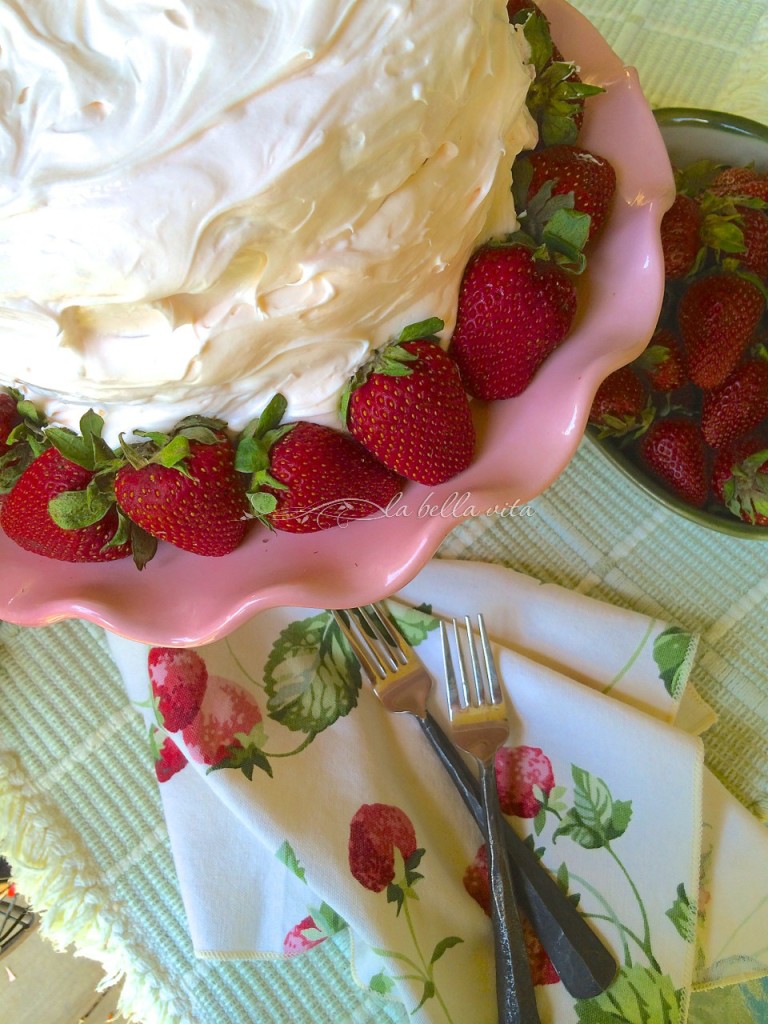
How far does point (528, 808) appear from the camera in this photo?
1.03 metres

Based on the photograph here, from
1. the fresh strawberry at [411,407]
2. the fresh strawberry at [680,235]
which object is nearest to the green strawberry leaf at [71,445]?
the fresh strawberry at [411,407]

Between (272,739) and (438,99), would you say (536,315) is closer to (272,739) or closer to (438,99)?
(438,99)

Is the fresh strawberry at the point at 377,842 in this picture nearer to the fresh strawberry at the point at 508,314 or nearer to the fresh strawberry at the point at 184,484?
the fresh strawberry at the point at 184,484

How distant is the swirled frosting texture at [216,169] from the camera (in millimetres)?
594

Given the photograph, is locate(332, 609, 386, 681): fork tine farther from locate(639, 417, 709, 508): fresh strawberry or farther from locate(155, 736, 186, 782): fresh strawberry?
locate(639, 417, 709, 508): fresh strawberry

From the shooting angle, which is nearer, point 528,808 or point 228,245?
point 228,245

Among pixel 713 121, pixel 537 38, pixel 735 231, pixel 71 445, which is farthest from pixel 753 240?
pixel 71 445

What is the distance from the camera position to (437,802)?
3.43ft

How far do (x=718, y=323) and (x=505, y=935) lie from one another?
0.79 meters

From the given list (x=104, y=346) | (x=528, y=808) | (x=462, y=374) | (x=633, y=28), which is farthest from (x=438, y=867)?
(x=633, y=28)

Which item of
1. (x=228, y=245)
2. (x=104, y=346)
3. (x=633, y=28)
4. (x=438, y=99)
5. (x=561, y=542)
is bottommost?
(x=561, y=542)

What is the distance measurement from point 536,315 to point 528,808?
63 cm

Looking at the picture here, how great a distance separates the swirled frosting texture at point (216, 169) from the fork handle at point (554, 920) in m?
0.65

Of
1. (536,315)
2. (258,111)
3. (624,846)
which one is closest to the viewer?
(258,111)
